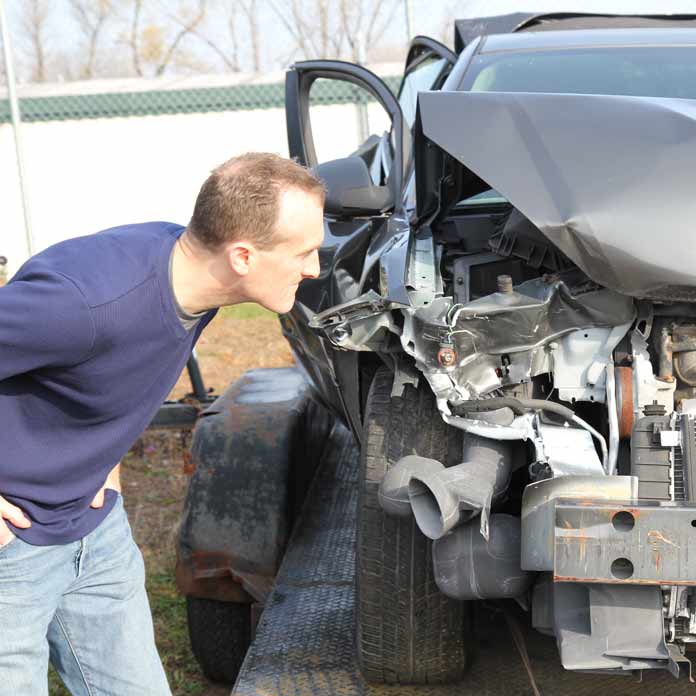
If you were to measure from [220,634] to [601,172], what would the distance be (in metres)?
2.23

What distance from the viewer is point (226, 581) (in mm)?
3639

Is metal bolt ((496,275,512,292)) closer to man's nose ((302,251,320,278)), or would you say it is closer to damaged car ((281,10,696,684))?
damaged car ((281,10,696,684))

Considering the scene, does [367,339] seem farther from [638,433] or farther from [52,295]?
[52,295]

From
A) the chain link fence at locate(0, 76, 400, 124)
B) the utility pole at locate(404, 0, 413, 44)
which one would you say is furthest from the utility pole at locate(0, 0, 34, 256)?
the utility pole at locate(404, 0, 413, 44)

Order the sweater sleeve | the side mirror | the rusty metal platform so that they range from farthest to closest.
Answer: the side mirror < the rusty metal platform < the sweater sleeve

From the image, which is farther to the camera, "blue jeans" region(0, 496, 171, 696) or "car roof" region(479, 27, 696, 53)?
"car roof" region(479, 27, 696, 53)

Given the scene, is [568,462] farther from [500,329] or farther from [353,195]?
[353,195]

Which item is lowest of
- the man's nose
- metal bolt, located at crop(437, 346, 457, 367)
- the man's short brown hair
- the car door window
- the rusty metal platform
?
the rusty metal platform

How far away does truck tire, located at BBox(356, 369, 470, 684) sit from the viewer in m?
2.64

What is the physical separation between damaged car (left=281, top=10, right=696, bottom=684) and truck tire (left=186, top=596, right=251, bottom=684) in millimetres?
1051

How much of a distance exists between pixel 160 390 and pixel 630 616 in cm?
113

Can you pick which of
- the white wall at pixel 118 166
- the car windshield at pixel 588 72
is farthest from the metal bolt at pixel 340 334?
the white wall at pixel 118 166

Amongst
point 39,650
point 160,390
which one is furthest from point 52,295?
point 39,650

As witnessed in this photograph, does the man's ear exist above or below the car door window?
above
